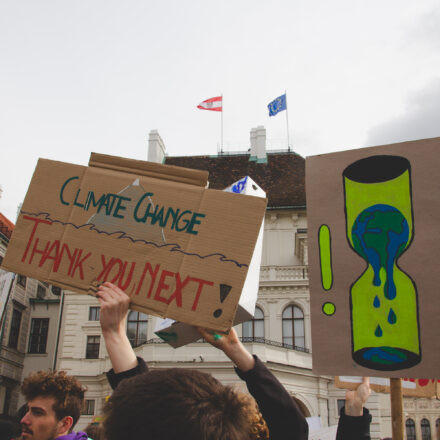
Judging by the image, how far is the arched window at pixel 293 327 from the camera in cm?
2473

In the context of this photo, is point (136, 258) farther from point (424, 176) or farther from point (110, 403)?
point (424, 176)

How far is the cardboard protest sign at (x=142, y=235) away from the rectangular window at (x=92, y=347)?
81.7 feet

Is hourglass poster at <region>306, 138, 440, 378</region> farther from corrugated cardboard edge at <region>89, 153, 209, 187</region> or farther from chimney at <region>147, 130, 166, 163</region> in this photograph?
chimney at <region>147, 130, 166, 163</region>

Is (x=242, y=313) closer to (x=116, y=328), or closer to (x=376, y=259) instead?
(x=116, y=328)

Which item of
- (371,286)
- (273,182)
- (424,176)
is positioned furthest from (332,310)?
(273,182)

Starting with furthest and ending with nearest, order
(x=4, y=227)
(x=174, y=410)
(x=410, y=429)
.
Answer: (x=410, y=429)
(x=4, y=227)
(x=174, y=410)

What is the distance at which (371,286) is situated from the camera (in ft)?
11.1

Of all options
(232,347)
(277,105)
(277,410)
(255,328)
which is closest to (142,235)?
(232,347)

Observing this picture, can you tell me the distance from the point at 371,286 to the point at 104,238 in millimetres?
1671

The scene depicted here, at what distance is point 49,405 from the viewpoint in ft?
11.8

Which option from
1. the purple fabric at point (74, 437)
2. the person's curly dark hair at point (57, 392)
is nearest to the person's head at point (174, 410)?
the purple fabric at point (74, 437)

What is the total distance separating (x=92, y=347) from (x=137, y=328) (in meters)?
2.74

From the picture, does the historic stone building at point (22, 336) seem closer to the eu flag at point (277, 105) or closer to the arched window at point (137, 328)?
the arched window at point (137, 328)

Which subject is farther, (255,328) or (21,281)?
(21,281)
